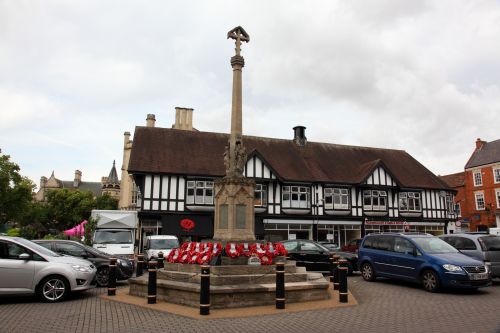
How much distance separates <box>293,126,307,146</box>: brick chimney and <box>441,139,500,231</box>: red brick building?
1926cm

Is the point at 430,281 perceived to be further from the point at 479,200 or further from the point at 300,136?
the point at 479,200

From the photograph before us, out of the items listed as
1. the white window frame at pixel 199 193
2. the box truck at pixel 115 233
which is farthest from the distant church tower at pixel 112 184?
the box truck at pixel 115 233

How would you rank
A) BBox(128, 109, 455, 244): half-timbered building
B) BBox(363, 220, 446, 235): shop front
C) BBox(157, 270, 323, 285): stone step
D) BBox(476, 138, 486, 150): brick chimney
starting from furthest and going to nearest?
BBox(476, 138, 486, 150): brick chimney, BBox(363, 220, 446, 235): shop front, BBox(128, 109, 455, 244): half-timbered building, BBox(157, 270, 323, 285): stone step

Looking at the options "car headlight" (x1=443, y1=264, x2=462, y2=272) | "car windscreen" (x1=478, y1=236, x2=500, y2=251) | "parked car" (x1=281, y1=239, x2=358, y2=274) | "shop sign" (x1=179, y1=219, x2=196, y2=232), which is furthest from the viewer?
"shop sign" (x1=179, y1=219, x2=196, y2=232)

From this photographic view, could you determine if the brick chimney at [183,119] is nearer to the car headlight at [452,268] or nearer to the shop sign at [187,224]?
the shop sign at [187,224]

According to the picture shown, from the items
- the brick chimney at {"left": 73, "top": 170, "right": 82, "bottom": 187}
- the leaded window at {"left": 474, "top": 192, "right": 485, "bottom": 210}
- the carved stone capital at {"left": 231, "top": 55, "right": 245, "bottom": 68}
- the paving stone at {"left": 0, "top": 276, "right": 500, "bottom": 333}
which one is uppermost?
the brick chimney at {"left": 73, "top": 170, "right": 82, "bottom": 187}

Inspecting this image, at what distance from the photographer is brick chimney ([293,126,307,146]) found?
35.1 metres

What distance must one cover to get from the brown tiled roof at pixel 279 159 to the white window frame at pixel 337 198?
31.9 inches

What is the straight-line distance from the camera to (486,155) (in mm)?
43375

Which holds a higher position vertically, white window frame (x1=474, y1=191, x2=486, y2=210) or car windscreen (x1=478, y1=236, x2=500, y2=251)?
white window frame (x1=474, y1=191, x2=486, y2=210)

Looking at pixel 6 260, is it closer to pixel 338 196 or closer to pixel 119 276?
pixel 119 276

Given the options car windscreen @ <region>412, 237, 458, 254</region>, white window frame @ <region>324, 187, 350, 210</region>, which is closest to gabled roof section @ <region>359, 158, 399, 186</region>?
white window frame @ <region>324, 187, 350, 210</region>

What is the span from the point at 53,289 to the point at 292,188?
21.9 meters

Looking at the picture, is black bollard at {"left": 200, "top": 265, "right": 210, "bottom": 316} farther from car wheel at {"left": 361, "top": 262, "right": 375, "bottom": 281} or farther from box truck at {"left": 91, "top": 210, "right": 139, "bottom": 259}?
box truck at {"left": 91, "top": 210, "right": 139, "bottom": 259}
